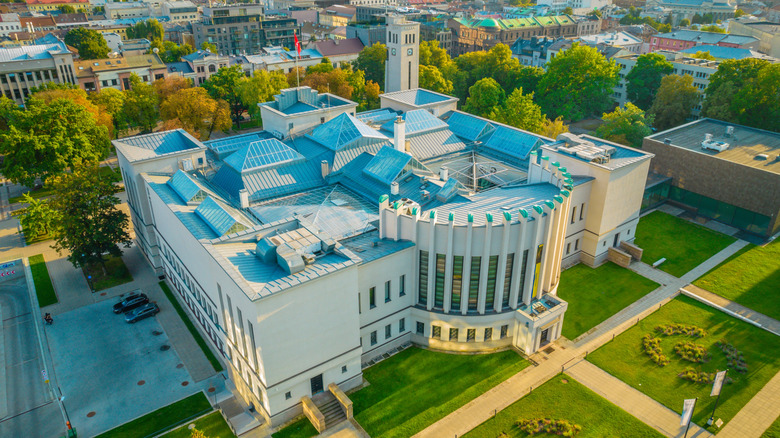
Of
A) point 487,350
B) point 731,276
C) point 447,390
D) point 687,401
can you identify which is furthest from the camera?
point 731,276

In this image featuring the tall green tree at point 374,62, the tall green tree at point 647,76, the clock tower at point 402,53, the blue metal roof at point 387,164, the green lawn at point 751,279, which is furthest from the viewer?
the tall green tree at point 374,62

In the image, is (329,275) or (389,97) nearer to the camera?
(329,275)

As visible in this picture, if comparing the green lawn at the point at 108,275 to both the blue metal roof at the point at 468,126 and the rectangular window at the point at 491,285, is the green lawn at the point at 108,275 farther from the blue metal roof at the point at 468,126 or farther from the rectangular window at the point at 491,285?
the blue metal roof at the point at 468,126

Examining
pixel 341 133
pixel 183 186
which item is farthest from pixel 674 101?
pixel 183 186

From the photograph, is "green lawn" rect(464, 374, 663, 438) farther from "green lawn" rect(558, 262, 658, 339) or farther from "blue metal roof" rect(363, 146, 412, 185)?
"blue metal roof" rect(363, 146, 412, 185)

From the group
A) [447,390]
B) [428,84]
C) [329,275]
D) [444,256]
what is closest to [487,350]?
[447,390]

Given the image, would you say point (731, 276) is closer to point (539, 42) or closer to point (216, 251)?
point (216, 251)


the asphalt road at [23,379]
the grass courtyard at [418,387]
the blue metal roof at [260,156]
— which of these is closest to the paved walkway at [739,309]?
the grass courtyard at [418,387]
